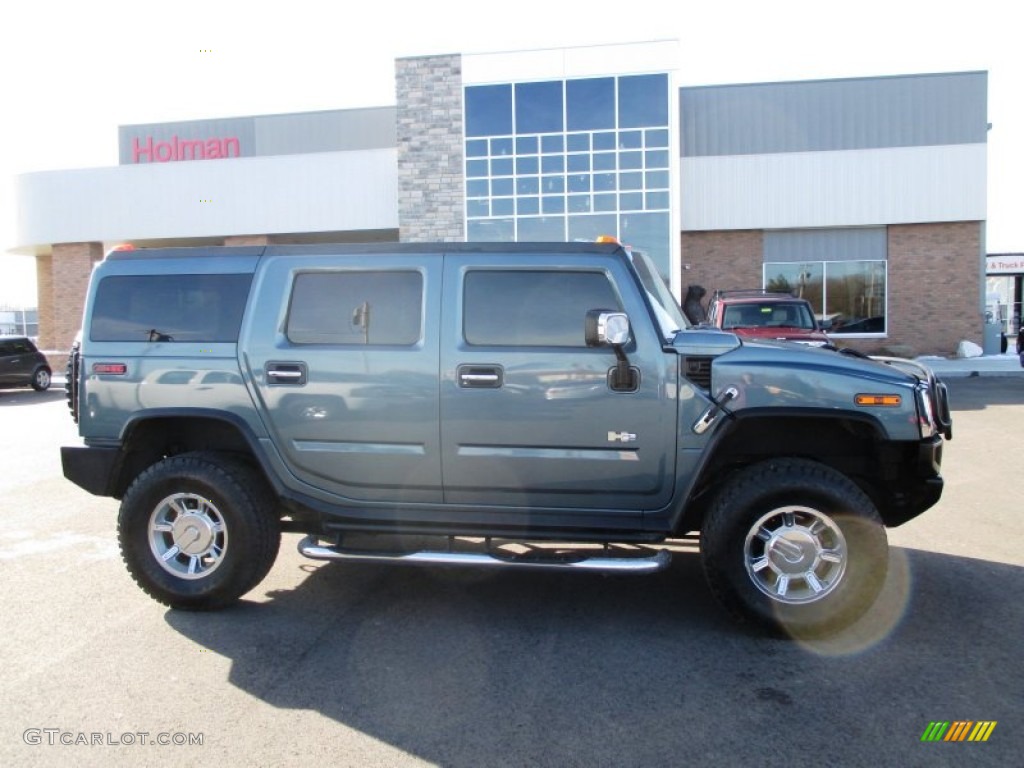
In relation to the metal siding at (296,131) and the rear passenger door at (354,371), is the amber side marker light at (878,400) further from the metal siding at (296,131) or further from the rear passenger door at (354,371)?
the metal siding at (296,131)

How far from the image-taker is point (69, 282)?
31391 millimetres

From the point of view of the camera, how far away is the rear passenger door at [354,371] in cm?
451

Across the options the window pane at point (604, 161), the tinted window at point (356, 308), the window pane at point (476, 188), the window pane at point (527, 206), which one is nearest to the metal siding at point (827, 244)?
the window pane at point (604, 161)

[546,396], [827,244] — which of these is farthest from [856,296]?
[546,396]

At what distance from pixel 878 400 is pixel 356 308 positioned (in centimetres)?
297

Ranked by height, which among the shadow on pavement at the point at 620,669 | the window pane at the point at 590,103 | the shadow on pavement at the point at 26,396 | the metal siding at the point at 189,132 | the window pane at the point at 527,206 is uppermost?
the metal siding at the point at 189,132

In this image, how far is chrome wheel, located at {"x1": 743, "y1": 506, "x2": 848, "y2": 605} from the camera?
421cm

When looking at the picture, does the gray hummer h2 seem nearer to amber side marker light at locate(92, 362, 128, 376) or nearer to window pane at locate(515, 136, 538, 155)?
amber side marker light at locate(92, 362, 128, 376)

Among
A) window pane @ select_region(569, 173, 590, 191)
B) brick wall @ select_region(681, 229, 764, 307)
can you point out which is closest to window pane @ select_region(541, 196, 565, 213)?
window pane @ select_region(569, 173, 590, 191)

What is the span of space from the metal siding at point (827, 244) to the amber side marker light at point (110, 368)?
24380 millimetres

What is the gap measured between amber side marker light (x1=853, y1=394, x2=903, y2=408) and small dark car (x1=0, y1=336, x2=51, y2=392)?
22212mm

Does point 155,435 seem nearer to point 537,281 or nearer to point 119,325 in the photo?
point 119,325

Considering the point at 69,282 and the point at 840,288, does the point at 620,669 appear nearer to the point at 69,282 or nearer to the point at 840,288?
the point at 840,288

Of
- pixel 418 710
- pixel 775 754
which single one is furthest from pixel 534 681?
pixel 775 754
